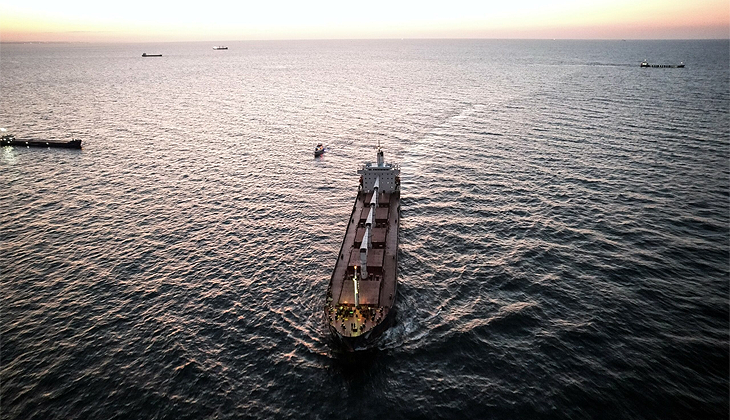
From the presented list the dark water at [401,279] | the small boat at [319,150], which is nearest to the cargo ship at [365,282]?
the dark water at [401,279]

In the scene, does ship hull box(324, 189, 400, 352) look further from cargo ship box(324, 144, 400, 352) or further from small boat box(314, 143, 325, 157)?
small boat box(314, 143, 325, 157)

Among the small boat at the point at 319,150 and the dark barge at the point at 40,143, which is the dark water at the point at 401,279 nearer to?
the small boat at the point at 319,150

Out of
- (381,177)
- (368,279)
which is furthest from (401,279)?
(381,177)

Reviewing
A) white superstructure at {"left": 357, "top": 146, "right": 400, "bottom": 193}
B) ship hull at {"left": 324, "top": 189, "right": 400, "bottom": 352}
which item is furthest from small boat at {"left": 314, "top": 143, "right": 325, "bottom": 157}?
ship hull at {"left": 324, "top": 189, "right": 400, "bottom": 352}

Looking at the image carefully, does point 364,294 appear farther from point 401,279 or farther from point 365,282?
point 401,279

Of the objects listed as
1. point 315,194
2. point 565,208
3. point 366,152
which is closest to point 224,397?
point 315,194

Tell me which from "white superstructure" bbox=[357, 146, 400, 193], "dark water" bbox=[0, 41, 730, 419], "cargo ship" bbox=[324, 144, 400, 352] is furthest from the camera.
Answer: "white superstructure" bbox=[357, 146, 400, 193]

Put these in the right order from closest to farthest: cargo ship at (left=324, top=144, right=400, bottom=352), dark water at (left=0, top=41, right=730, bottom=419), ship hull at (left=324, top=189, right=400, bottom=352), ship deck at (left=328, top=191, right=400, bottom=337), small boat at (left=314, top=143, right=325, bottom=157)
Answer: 1. dark water at (left=0, top=41, right=730, bottom=419)
2. ship hull at (left=324, top=189, right=400, bottom=352)
3. cargo ship at (left=324, top=144, right=400, bottom=352)
4. ship deck at (left=328, top=191, right=400, bottom=337)
5. small boat at (left=314, top=143, right=325, bottom=157)
